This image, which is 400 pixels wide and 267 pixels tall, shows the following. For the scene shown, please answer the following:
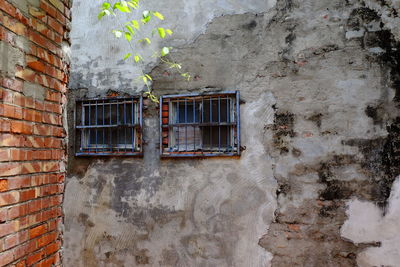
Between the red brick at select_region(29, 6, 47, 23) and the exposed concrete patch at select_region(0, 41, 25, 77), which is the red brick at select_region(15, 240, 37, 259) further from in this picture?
the red brick at select_region(29, 6, 47, 23)

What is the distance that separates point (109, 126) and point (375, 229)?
3.25 m

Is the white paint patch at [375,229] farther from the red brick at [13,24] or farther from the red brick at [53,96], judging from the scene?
the red brick at [13,24]

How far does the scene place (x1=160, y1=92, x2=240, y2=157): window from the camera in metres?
3.56

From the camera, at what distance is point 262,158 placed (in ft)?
11.3

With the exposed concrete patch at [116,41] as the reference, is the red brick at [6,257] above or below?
below

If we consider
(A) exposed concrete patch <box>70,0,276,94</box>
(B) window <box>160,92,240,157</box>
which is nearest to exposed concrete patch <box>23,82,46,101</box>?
(B) window <box>160,92,240,157</box>

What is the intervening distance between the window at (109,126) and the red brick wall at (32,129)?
1.95m

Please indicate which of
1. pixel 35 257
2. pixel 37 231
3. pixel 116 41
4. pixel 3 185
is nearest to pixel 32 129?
pixel 3 185

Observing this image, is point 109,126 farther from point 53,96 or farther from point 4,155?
point 4,155

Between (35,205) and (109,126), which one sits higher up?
(109,126)

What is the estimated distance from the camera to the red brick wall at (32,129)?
145 centimetres

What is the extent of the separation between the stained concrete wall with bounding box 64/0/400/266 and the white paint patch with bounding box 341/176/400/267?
0.12ft

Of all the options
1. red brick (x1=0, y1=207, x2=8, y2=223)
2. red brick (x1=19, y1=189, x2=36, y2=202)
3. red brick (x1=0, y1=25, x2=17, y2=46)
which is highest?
red brick (x1=0, y1=25, x2=17, y2=46)

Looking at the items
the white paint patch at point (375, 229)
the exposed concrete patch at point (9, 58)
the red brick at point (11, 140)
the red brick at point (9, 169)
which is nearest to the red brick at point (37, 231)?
the red brick at point (9, 169)
